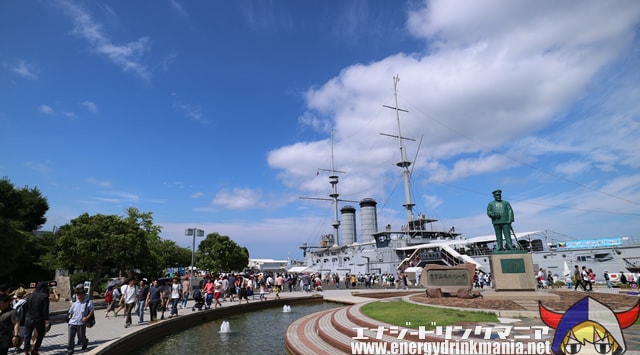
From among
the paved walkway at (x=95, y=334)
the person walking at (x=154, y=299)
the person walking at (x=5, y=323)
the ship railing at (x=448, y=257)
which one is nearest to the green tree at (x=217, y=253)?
the ship railing at (x=448, y=257)

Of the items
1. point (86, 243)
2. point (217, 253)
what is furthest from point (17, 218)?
point (217, 253)

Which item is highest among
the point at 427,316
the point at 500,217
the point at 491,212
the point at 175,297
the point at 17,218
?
the point at 17,218

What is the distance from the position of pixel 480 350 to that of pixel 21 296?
11.3 m

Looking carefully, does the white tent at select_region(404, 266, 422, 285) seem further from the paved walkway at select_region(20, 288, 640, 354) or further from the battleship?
the paved walkway at select_region(20, 288, 640, 354)

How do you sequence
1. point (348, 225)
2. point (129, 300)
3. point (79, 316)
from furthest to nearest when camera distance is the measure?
point (348, 225) → point (129, 300) → point (79, 316)

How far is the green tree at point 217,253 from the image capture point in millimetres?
46781

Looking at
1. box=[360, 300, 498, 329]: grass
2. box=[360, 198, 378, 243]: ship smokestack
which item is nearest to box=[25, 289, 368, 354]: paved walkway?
box=[360, 300, 498, 329]: grass

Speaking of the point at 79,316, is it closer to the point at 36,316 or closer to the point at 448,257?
the point at 36,316

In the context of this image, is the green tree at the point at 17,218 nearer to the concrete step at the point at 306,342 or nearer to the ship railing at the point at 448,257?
the concrete step at the point at 306,342

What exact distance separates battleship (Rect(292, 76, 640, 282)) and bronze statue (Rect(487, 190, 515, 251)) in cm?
275

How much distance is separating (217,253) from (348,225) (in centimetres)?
2582

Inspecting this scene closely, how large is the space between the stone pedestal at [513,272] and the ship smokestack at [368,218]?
144 feet

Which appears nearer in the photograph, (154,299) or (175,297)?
(154,299)

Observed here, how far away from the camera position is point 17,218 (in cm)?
3128
